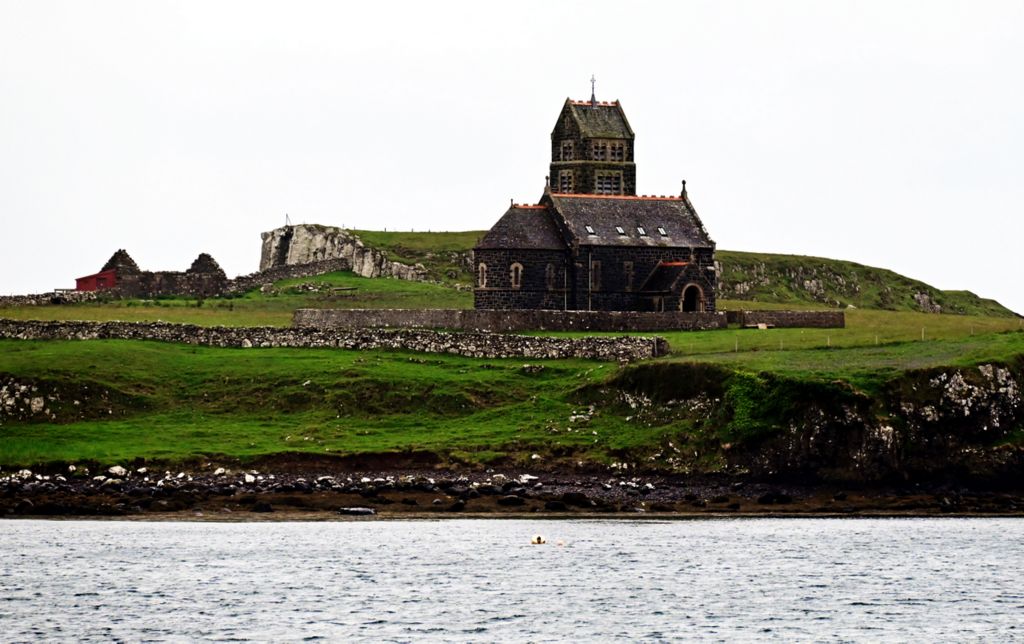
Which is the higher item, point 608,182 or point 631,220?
point 608,182

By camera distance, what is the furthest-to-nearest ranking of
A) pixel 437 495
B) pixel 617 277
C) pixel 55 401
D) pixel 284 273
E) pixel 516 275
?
pixel 284 273 → pixel 617 277 → pixel 516 275 → pixel 55 401 → pixel 437 495

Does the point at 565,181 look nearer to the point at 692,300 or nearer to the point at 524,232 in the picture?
the point at 524,232

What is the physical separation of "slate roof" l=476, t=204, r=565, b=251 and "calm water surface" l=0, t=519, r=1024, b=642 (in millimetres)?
40635

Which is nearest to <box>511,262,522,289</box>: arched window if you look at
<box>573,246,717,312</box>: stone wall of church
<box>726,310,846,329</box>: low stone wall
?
<box>573,246,717,312</box>: stone wall of church

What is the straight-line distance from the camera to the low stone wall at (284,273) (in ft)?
408

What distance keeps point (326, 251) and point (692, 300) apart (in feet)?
151

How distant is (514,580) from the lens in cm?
5694

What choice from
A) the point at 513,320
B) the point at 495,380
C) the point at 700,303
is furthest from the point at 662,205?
the point at 495,380

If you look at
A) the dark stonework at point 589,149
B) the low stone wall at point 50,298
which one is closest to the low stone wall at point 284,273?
the low stone wall at point 50,298

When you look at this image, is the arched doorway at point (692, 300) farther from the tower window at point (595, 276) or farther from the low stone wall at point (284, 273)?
the low stone wall at point (284, 273)

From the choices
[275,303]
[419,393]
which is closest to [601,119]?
[275,303]

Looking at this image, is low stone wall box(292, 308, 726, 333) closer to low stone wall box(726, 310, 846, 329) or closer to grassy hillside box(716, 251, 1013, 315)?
low stone wall box(726, 310, 846, 329)

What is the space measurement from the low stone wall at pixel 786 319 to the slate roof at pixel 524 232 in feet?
40.9

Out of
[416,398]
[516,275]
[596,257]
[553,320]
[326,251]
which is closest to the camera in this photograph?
[416,398]
